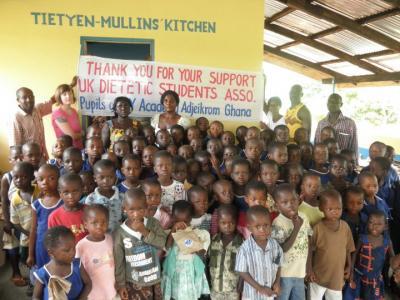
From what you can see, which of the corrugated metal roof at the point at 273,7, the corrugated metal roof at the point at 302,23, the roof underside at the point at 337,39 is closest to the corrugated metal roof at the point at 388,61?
the roof underside at the point at 337,39

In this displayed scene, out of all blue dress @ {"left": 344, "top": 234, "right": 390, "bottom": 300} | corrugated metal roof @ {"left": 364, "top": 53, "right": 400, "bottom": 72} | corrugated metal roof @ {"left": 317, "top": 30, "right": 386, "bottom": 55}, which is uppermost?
corrugated metal roof @ {"left": 317, "top": 30, "right": 386, "bottom": 55}

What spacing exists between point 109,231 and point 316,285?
1.57 meters

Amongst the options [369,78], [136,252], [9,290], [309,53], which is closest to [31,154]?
[9,290]

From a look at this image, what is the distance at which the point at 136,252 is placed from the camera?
7.13 ft

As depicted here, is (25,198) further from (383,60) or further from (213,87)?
(383,60)

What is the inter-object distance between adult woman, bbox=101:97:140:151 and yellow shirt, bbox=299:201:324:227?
6.72 ft

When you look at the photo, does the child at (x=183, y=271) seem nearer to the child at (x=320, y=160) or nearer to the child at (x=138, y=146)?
the child at (x=138, y=146)

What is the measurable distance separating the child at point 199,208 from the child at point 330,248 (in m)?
0.78

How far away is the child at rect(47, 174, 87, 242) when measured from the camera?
2283mm

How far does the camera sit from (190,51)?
5055 mm

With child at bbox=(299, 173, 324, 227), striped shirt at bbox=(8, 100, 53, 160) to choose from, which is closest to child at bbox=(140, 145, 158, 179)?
child at bbox=(299, 173, 324, 227)

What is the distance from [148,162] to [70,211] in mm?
981

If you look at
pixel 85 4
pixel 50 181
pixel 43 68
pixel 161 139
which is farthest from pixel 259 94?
pixel 50 181

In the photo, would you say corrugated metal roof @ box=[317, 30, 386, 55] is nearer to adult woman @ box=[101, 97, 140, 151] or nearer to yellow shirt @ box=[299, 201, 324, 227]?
adult woman @ box=[101, 97, 140, 151]
